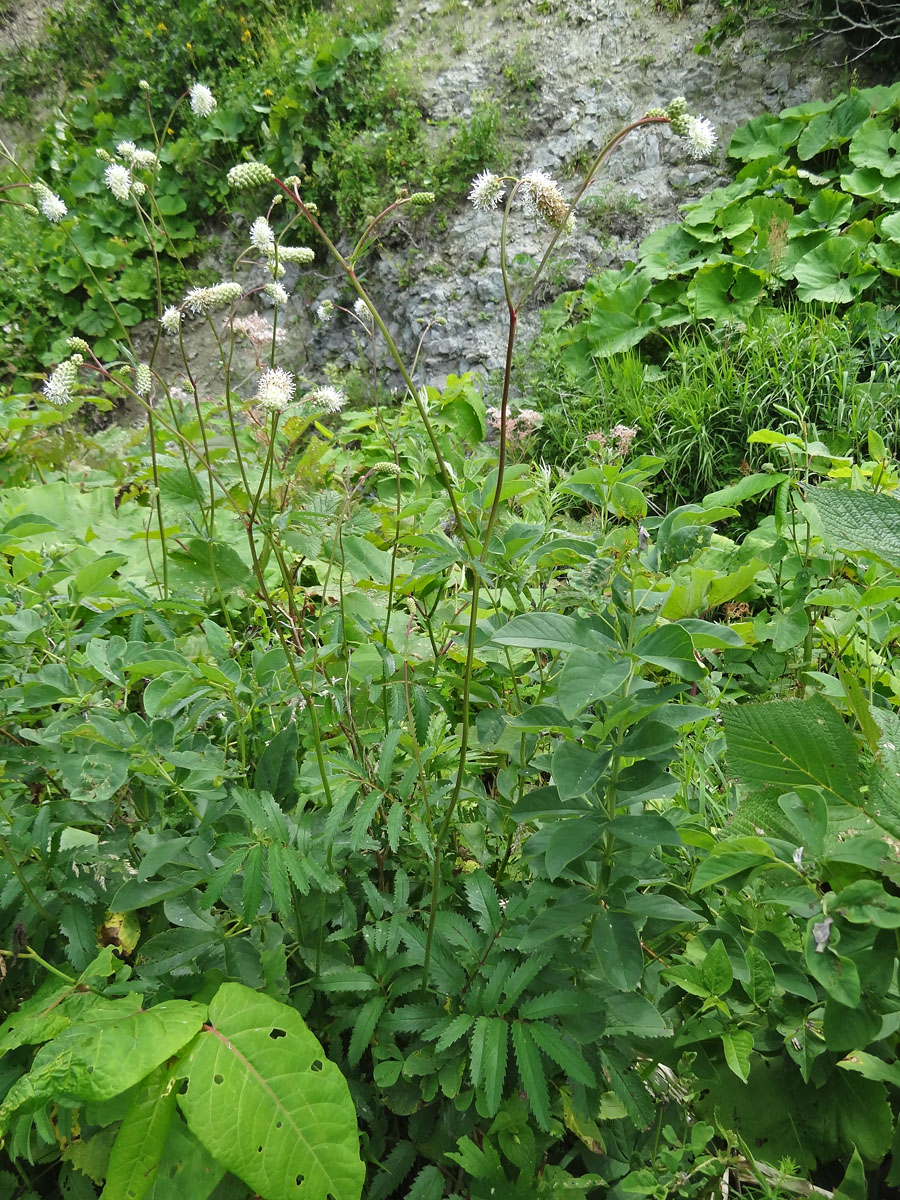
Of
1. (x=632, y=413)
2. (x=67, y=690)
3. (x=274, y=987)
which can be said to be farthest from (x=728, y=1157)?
(x=632, y=413)

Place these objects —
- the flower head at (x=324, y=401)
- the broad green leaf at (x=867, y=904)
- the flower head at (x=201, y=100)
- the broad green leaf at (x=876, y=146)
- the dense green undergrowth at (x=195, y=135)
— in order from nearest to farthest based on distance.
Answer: the broad green leaf at (x=867, y=904), the flower head at (x=324, y=401), the flower head at (x=201, y=100), the broad green leaf at (x=876, y=146), the dense green undergrowth at (x=195, y=135)

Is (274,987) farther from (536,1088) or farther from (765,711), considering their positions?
(765,711)

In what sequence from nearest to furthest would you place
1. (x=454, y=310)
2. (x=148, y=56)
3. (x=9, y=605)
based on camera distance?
(x=9, y=605) → (x=454, y=310) → (x=148, y=56)

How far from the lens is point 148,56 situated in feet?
21.9

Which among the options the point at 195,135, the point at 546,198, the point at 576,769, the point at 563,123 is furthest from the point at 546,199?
the point at 195,135

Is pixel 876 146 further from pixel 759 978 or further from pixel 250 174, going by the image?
pixel 759 978

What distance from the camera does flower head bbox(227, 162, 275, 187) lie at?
3.57 feet

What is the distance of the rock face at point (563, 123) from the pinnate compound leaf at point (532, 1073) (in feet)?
12.9

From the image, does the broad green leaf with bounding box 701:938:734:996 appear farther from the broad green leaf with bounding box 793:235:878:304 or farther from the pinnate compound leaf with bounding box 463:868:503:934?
the broad green leaf with bounding box 793:235:878:304

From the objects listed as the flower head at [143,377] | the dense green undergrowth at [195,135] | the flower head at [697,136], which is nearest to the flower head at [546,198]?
the flower head at [697,136]

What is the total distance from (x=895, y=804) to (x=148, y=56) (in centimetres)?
860

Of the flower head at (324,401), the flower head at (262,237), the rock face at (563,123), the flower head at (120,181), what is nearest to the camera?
the flower head at (324,401)

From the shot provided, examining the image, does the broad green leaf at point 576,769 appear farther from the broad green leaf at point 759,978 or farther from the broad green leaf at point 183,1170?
the broad green leaf at point 183,1170

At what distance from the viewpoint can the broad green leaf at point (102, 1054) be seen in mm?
724
